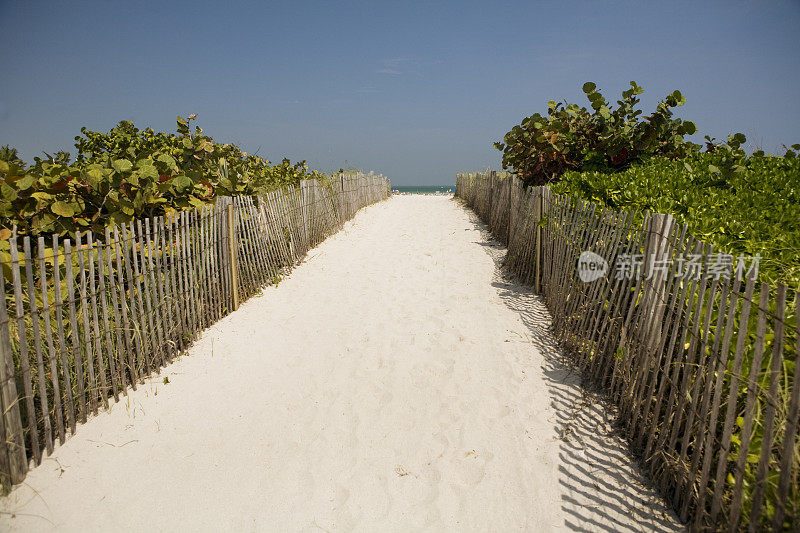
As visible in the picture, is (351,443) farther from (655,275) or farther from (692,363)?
(655,275)

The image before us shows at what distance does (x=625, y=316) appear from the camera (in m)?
3.27

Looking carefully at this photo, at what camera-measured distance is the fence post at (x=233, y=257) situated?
210 inches

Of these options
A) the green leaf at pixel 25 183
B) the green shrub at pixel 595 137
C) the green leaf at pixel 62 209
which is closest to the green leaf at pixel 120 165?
the green leaf at pixel 62 209

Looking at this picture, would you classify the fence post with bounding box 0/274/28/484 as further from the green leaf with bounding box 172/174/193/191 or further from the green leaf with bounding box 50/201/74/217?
the green leaf with bounding box 172/174/193/191

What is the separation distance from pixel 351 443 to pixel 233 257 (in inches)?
128

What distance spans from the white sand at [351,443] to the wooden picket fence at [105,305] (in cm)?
22

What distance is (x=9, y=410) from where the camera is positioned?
2471mm

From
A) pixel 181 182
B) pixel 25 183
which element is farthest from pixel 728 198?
pixel 25 183

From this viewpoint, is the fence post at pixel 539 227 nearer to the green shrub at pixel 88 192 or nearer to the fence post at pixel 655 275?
the fence post at pixel 655 275

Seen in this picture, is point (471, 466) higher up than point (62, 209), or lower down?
lower down

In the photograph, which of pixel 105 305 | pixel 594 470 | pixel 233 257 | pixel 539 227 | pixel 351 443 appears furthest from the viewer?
pixel 539 227

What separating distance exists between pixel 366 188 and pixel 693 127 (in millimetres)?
12959

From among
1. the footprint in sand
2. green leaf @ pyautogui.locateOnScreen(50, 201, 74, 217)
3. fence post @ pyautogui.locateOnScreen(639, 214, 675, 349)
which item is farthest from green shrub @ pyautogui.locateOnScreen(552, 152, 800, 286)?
green leaf @ pyautogui.locateOnScreen(50, 201, 74, 217)

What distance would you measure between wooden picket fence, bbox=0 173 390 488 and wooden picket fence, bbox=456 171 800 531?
362 cm
